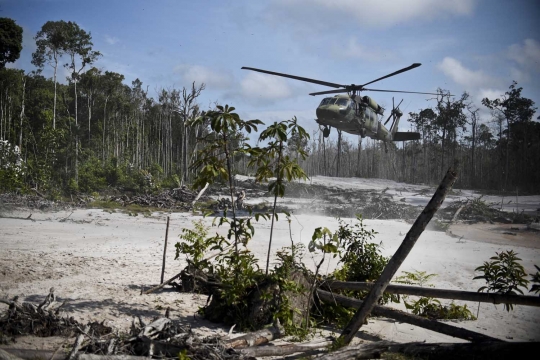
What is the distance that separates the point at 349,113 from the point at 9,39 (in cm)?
1162

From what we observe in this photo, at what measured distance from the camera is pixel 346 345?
15.5 ft

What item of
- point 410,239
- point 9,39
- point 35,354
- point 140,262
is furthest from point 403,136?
point 35,354

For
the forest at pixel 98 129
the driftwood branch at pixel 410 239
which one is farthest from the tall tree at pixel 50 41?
the driftwood branch at pixel 410 239

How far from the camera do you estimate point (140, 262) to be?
9719mm

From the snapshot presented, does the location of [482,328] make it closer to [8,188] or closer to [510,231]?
[510,231]

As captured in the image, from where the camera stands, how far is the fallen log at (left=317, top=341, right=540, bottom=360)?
174 inches

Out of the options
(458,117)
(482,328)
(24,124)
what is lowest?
(482,328)

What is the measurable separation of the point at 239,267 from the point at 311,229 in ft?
37.3

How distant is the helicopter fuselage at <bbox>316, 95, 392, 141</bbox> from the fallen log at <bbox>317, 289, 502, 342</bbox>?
10.7 meters

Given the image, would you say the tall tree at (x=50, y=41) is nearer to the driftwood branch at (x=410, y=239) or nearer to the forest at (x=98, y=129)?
the forest at (x=98, y=129)

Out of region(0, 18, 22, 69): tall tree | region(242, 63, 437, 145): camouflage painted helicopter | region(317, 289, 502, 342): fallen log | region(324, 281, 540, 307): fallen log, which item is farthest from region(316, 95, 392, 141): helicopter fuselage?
region(317, 289, 502, 342): fallen log

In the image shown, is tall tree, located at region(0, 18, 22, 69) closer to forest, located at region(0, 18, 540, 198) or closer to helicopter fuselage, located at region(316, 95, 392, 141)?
forest, located at region(0, 18, 540, 198)

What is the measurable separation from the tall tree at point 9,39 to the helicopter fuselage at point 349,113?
10337 millimetres

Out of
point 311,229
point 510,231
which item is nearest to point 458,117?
point 510,231
